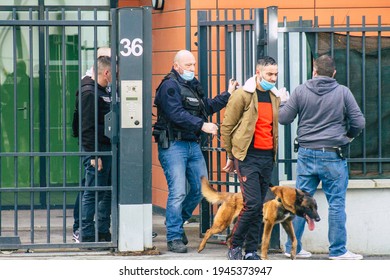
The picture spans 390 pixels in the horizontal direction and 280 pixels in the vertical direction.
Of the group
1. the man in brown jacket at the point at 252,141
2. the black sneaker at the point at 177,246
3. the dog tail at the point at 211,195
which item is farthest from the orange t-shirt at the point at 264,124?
the black sneaker at the point at 177,246

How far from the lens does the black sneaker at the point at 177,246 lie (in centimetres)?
984

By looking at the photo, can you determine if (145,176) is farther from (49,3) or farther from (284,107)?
(49,3)

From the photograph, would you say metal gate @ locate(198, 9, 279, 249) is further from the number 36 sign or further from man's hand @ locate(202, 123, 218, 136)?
the number 36 sign

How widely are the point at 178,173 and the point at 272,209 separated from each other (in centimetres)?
98

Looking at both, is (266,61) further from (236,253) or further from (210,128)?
(236,253)

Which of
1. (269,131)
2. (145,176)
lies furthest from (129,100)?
(269,131)

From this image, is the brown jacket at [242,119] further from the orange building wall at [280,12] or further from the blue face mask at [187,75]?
the orange building wall at [280,12]

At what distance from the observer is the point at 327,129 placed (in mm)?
9445

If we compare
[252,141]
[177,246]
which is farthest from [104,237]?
[252,141]

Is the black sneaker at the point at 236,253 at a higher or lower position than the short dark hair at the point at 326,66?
lower

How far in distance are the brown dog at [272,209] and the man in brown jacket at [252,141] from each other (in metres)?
0.21

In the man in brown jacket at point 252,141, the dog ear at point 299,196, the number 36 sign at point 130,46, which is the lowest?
the dog ear at point 299,196

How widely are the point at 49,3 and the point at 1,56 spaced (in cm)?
88
